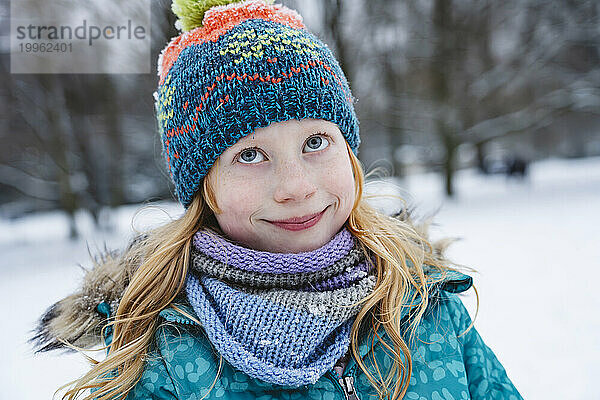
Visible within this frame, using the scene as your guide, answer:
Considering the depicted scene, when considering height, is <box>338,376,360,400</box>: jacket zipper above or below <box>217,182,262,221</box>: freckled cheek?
below

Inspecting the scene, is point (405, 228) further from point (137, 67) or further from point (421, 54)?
point (421, 54)

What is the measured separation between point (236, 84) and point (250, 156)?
189 millimetres

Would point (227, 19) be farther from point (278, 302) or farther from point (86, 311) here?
point (86, 311)

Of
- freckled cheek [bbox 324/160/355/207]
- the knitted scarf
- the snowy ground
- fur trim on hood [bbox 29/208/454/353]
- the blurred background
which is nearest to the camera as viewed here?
the knitted scarf

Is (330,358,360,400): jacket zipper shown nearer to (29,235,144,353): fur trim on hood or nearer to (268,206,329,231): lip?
(268,206,329,231): lip

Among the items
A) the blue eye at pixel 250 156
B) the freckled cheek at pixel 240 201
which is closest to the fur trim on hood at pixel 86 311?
the freckled cheek at pixel 240 201

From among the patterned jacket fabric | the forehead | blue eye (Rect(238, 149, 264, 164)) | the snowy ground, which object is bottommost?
the snowy ground

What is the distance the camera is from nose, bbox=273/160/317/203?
1.23 m

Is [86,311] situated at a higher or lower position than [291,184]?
lower

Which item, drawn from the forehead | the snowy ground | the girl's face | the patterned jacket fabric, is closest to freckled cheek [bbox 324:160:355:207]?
the girl's face

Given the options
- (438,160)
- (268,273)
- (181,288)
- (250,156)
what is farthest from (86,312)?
(438,160)

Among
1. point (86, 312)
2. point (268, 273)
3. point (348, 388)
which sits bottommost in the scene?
point (348, 388)

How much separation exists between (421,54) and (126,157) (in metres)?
6.83

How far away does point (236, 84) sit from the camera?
4.19 ft
